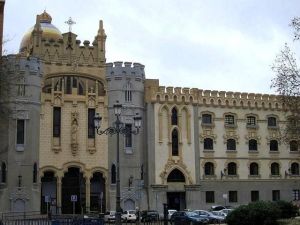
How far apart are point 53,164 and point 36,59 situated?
11299 millimetres

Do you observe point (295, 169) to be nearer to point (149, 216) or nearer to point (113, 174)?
point (113, 174)

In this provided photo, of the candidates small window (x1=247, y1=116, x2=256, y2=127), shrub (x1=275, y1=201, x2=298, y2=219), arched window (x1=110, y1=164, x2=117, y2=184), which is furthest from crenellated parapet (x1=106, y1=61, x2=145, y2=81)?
shrub (x1=275, y1=201, x2=298, y2=219)

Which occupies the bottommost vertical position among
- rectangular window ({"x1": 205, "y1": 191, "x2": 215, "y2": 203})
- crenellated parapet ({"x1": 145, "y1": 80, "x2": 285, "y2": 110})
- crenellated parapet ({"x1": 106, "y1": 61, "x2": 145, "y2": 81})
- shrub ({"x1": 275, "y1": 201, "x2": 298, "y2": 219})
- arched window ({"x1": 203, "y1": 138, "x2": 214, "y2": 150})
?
shrub ({"x1": 275, "y1": 201, "x2": 298, "y2": 219})

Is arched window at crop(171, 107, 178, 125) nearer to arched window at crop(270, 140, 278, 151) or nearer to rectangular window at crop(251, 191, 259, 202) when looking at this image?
rectangular window at crop(251, 191, 259, 202)

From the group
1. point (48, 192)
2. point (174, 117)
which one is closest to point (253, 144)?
point (174, 117)

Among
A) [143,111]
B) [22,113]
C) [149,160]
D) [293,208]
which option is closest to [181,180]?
[149,160]

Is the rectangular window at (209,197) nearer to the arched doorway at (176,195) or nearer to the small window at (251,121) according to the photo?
the arched doorway at (176,195)

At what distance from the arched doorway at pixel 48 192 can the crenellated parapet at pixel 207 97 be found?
13.7 m

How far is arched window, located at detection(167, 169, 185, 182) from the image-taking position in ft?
202

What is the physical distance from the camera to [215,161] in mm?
63594

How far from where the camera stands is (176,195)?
62.0m

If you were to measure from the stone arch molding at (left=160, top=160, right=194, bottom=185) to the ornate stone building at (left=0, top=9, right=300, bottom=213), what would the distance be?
0.11 meters

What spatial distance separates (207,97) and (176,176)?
10.1 meters

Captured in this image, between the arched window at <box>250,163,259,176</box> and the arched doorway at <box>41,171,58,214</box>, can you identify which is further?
the arched window at <box>250,163,259,176</box>
